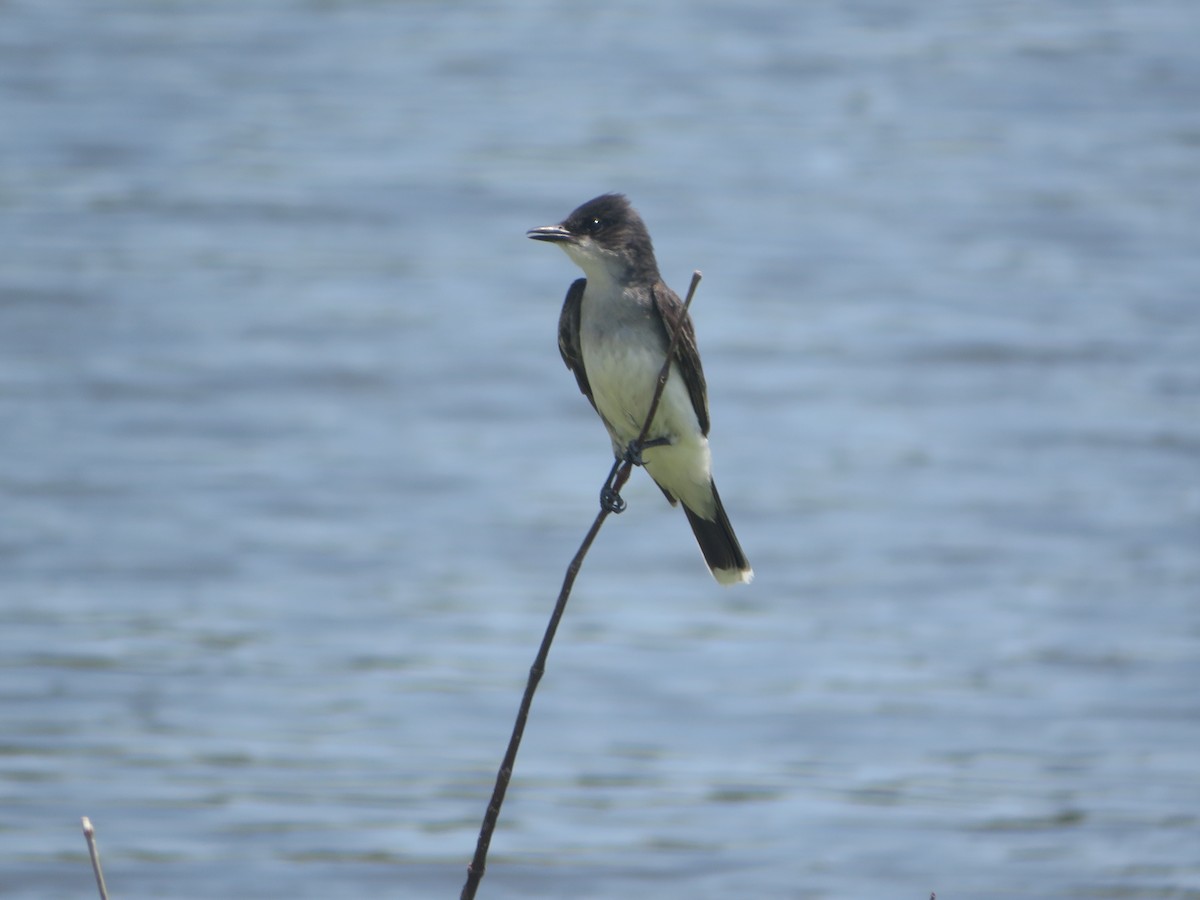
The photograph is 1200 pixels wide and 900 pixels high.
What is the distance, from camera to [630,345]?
6109 mm

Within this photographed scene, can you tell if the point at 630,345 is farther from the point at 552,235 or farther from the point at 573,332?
the point at 552,235

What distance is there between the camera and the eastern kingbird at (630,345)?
240 inches

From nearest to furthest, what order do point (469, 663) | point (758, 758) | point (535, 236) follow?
point (535, 236) → point (758, 758) → point (469, 663)

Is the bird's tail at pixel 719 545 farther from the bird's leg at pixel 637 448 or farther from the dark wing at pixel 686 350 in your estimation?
the bird's leg at pixel 637 448

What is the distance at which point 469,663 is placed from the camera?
36.9ft

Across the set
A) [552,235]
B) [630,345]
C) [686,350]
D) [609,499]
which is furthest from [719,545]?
[609,499]

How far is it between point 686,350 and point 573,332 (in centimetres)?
36

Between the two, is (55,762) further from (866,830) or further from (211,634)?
(866,830)

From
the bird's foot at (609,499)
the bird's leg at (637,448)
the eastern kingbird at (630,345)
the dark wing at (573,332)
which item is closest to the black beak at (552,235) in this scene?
the eastern kingbird at (630,345)

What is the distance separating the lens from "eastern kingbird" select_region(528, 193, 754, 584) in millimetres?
6098

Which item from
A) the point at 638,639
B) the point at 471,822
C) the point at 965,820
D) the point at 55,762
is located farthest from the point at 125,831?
the point at 965,820

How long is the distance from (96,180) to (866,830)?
1135 cm

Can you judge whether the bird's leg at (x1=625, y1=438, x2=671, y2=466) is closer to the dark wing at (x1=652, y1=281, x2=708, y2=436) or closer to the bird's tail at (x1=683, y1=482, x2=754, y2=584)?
the dark wing at (x1=652, y1=281, x2=708, y2=436)

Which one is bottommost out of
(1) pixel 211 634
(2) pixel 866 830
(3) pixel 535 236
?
(2) pixel 866 830
